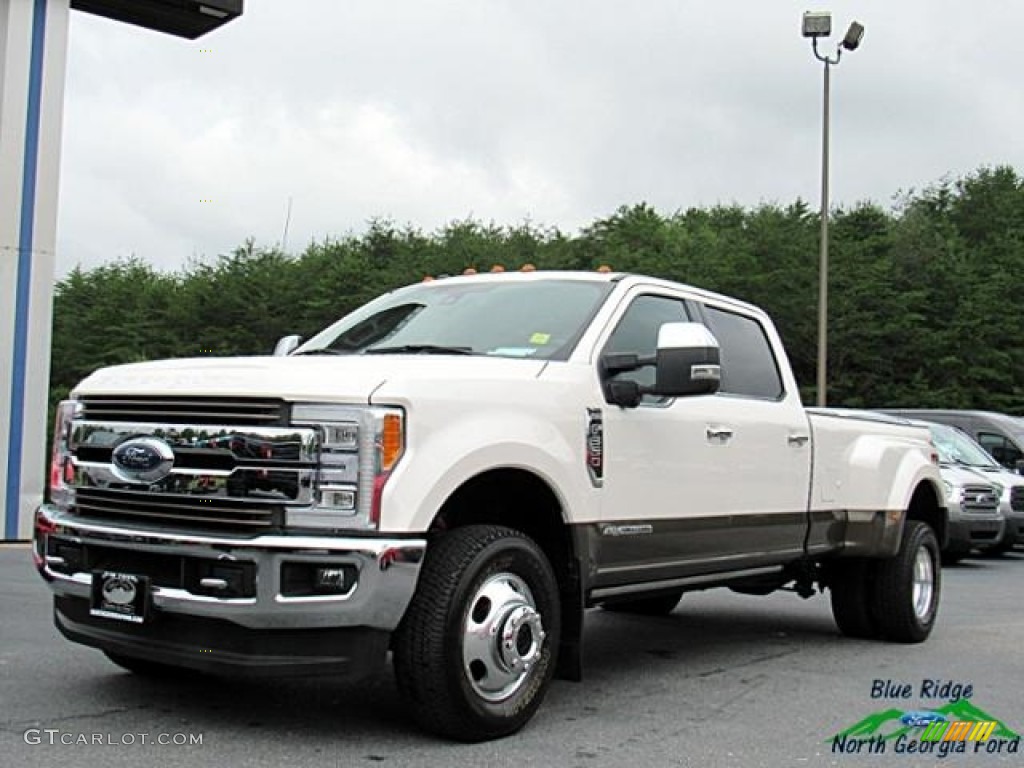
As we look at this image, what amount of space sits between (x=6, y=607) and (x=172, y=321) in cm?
3755

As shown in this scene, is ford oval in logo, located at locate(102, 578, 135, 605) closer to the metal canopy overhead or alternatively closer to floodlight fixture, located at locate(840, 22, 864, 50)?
the metal canopy overhead

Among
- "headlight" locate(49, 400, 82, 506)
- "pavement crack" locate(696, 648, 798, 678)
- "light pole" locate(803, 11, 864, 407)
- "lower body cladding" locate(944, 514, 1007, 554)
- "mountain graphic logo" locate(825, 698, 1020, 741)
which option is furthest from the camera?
"light pole" locate(803, 11, 864, 407)

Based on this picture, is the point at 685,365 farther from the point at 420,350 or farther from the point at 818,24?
the point at 818,24

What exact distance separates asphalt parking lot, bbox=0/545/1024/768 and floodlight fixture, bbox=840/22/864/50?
16.7 metres

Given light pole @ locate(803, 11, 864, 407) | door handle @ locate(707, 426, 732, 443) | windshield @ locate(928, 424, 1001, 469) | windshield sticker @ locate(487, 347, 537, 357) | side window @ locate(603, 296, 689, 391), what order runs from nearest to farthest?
1. windshield sticker @ locate(487, 347, 537, 357)
2. side window @ locate(603, 296, 689, 391)
3. door handle @ locate(707, 426, 732, 443)
4. windshield @ locate(928, 424, 1001, 469)
5. light pole @ locate(803, 11, 864, 407)

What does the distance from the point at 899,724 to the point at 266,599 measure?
2.89 m

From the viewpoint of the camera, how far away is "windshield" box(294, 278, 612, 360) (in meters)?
5.74

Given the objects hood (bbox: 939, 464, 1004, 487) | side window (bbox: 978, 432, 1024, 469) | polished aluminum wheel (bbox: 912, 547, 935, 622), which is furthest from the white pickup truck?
side window (bbox: 978, 432, 1024, 469)

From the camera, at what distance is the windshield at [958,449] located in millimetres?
16031

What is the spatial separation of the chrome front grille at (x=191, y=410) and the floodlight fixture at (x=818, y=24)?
19.4 meters

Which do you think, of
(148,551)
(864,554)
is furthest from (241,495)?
(864,554)

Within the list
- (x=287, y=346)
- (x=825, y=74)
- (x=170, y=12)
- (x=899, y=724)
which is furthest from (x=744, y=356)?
(x=825, y=74)

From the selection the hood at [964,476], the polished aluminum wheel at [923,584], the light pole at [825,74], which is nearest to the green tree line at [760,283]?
the light pole at [825,74]

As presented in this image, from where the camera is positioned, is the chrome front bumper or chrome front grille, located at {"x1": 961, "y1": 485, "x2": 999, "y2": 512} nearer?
the chrome front bumper
